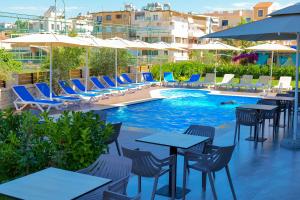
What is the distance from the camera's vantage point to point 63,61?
630 inches

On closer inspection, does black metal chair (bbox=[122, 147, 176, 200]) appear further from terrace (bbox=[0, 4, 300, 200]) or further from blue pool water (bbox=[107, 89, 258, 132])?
blue pool water (bbox=[107, 89, 258, 132])

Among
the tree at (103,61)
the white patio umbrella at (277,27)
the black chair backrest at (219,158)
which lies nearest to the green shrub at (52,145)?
the black chair backrest at (219,158)

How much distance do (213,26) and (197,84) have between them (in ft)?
216

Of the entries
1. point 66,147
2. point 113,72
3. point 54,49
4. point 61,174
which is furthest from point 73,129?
point 113,72

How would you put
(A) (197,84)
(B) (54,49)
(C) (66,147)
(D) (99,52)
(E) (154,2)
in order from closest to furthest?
1. (C) (66,147)
2. (B) (54,49)
3. (D) (99,52)
4. (A) (197,84)
5. (E) (154,2)

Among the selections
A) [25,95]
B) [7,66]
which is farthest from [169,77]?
[25,95]

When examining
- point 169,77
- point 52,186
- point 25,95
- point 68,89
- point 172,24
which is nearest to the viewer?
point 52,186

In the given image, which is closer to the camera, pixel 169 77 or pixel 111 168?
pixel 111 168

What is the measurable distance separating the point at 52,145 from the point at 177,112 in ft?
34.0

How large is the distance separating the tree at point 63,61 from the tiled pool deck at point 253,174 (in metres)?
7.65

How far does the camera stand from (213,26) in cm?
8450

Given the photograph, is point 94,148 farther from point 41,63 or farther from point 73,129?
point 41,63

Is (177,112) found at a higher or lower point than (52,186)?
lower

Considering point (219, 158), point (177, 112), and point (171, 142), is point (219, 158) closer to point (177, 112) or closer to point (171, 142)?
point (171, 142)
